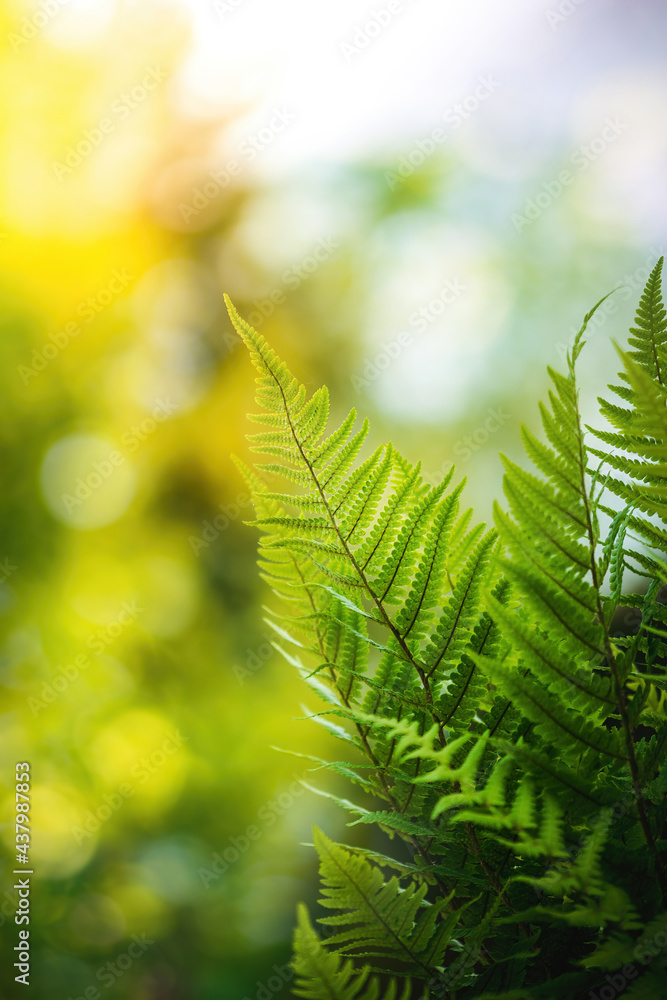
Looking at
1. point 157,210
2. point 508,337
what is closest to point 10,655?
point 157,210

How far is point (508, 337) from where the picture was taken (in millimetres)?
1922

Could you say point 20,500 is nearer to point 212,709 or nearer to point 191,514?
point 191,514

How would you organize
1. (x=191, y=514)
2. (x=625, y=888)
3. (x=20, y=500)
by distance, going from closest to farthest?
(x=625, y=888), (x=20, y=500), (x=191, y=514)

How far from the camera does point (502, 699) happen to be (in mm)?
206

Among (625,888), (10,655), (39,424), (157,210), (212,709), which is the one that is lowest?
(10,655)

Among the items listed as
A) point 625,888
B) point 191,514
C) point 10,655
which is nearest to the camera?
point 625,888

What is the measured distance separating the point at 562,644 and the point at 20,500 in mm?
1836

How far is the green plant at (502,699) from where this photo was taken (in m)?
0.16

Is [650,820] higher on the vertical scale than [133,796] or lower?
higher

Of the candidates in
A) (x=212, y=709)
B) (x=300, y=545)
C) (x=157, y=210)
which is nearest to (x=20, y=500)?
(x=212, y=709)

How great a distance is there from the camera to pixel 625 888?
0.52 ft

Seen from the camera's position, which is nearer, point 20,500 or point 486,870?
point 486,870

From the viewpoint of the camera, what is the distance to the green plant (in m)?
0.16

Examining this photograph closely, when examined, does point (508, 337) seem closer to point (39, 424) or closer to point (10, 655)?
point (39, 424)
